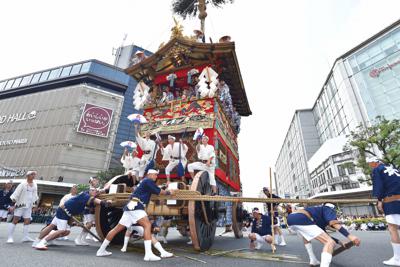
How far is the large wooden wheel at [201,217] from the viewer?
13.0ft

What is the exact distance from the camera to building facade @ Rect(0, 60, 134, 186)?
38.1 m

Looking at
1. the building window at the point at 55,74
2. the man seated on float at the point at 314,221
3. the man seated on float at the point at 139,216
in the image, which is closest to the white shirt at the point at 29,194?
the man seated on float at the point at 139,216

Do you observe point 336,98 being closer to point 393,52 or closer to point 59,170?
point 393,52

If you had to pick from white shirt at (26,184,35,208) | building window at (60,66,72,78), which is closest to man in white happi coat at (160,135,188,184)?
white shirt at (26,184,35,208)

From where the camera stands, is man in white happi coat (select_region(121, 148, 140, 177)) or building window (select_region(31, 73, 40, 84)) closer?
man in white happi coat (select_region(121, 148, 140, 177))

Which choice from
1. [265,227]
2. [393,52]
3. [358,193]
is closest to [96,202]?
[265,227]

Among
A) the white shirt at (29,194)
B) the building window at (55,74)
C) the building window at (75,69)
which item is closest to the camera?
the white shirt at (29,194)

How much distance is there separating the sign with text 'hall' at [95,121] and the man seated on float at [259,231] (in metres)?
41.5

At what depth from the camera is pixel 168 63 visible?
9258 mm

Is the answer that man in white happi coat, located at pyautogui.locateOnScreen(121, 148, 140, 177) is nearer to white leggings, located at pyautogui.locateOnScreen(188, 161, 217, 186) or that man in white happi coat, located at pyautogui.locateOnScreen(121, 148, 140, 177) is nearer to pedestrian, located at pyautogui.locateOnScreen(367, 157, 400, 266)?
white leggings, located at pyautogui.locateOnScreen(188, 161, 217, 186)

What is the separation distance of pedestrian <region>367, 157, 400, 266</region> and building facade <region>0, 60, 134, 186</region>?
4228 centimetres

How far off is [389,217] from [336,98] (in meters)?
47.8

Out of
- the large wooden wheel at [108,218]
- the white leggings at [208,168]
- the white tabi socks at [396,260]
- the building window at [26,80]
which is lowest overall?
the white tabi socks at [396,260]

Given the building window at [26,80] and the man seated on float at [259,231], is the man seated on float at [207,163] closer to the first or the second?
the man seated on float at [259,231]
